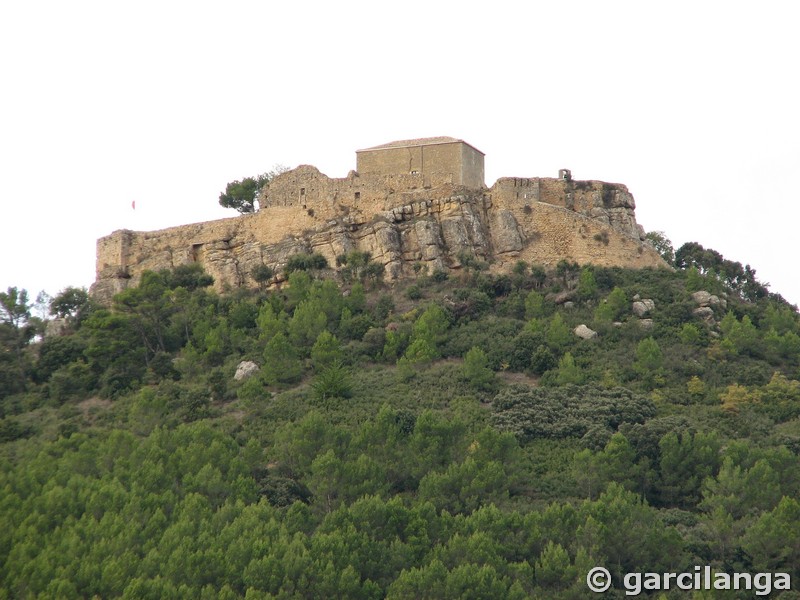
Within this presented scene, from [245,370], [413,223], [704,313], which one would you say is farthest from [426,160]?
[704,313]

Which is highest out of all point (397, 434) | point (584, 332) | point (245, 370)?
point (584, 332)

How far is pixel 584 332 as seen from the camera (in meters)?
50.6

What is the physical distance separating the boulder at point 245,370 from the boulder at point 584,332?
429 inches

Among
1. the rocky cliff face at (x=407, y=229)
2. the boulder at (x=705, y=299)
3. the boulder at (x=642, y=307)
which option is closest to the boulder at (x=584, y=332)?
the boulder at (x=642, y=307)

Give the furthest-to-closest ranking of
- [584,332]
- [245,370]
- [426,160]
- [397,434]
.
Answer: [426,160] < [584,332] < [245,370] < [397,434]

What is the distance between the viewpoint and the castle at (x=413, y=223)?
55.1m

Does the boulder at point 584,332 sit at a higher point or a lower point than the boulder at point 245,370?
higher

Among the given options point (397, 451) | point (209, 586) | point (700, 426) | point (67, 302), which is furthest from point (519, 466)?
point (67, 302)

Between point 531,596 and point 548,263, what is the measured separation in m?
22.9

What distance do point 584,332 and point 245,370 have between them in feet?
37.6

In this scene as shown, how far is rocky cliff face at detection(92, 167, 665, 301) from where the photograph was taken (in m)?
55.0

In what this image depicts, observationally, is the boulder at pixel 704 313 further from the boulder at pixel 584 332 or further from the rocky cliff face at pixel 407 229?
the boulder at pixel 584 332

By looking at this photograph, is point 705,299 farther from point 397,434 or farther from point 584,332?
point 397,434

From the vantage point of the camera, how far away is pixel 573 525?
119 ft
